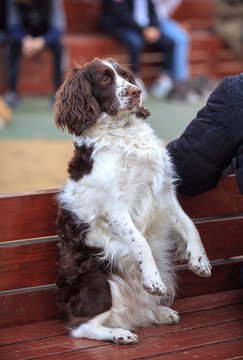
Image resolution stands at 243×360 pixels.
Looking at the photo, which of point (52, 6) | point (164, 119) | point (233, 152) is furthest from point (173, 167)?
point (52, 6)

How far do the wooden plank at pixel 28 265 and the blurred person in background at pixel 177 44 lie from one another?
8474 millimetres

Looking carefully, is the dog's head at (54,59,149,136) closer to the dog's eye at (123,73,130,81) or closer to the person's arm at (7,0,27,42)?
the dog's eye at (123,73,130,81)

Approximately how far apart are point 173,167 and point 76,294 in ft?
2.38

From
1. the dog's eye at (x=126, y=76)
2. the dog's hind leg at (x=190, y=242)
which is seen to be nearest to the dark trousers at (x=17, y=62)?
the dog's eye at (x=126, y=76)

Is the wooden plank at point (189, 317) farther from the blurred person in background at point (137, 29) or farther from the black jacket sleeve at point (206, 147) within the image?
the blurred person in background at point (137, 29)

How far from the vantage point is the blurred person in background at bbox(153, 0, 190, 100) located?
39.5ft

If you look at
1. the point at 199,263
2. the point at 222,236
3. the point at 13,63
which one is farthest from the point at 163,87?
the point at 199,263

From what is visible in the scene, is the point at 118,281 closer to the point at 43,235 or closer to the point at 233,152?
the point at 43,235

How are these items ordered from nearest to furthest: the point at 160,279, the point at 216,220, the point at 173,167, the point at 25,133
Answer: the point at 160,279 < the point at 173,167 < the point at 216,220 < the point at 25,133

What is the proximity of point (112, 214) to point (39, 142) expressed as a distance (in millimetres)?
5829

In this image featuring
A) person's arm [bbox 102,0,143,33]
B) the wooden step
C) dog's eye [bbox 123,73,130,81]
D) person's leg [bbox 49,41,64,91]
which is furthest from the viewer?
person's arm [bbox 102,0,143,33]

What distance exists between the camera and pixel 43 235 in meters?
3.64

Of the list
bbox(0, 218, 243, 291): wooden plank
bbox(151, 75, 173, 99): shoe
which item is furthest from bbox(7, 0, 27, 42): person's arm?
bbox(0, 218, 243, 291): wooden plank

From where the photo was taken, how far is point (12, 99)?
11055mm
